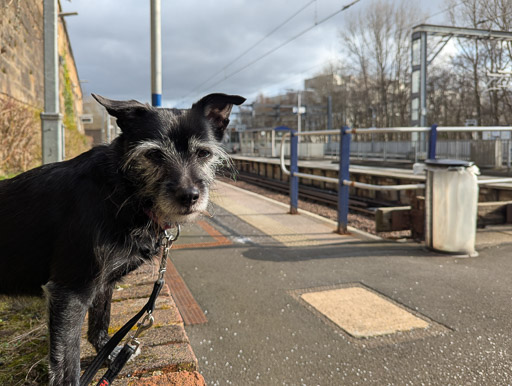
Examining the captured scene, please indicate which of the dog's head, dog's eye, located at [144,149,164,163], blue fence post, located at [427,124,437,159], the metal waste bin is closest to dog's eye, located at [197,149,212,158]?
the dog's head

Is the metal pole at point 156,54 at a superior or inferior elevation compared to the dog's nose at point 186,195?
superior

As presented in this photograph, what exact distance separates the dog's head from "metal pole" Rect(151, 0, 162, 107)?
25.7ft

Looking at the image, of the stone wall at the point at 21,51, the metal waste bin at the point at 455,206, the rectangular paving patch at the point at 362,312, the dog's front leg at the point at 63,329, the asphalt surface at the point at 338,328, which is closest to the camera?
the dog's front leg at the point at 63,329

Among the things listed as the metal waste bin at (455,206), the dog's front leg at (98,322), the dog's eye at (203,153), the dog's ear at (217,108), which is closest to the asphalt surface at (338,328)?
the metal waste bin at (455,206)

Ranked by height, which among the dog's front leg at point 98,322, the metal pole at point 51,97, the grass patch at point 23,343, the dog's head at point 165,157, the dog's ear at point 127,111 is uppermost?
the metal pole at point 51,97

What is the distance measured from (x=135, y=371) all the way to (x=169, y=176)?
988 mm

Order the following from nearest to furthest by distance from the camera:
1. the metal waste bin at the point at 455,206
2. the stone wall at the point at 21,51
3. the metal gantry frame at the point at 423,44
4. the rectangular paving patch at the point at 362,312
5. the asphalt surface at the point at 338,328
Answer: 1. the asphalt surface at the point at 338,328
2. the rectangular paving patch at the point at 362,312
3. the metal waste bin at the point at 455,206
4. the stone wall at the point at 21,51
5. the metal gantry frame at the point at 423,44

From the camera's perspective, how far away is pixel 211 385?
2.45 metres

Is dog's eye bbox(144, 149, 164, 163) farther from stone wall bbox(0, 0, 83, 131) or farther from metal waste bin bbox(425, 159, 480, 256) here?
stone wall bbox(0, 0, 83, 131)

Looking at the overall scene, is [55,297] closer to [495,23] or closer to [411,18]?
[495,23]

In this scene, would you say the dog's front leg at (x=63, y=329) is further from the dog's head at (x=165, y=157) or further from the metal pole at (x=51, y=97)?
the metal pole at (x=51, y=97)

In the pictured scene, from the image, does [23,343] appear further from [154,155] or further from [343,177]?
[343,177]

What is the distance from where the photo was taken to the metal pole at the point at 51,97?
6605 mm

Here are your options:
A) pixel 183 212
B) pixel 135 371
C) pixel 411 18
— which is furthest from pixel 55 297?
pixel 411 18
